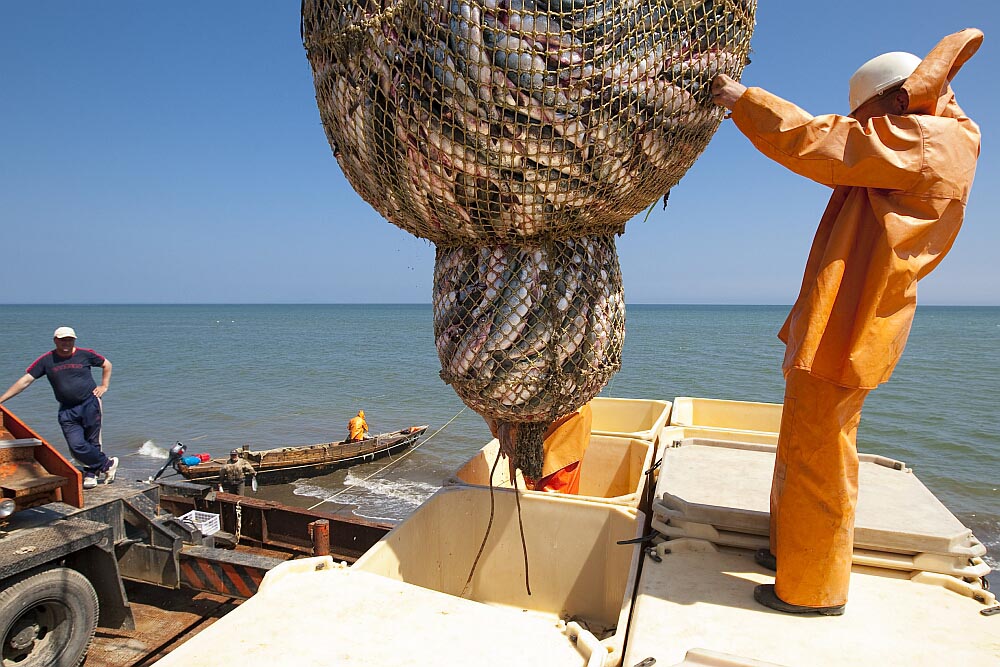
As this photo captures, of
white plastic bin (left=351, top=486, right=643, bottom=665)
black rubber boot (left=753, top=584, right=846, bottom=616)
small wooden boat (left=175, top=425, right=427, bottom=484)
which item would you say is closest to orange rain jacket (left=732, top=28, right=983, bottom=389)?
black rubber boot (left=753, top=584, right=846, bottom=616)

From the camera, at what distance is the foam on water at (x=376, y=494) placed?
33.0 feet

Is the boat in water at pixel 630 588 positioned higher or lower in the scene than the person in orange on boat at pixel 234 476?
higher

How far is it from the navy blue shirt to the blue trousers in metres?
0.07

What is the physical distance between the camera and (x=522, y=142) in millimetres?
2062

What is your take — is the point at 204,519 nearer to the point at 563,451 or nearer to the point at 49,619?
the point at 49,619

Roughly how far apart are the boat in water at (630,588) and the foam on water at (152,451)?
12.4 m

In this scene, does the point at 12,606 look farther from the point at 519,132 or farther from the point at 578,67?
the point at 578,67

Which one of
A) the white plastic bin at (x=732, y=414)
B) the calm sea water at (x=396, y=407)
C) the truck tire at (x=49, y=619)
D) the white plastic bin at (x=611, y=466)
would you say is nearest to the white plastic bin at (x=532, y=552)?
the white plastic bin at (x=611, y=466)

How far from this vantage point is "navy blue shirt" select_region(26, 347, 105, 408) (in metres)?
5.21

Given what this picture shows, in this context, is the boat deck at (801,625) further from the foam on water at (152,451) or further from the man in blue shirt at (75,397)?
the foam on water at (152,451)

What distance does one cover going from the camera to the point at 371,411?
60.3 ft

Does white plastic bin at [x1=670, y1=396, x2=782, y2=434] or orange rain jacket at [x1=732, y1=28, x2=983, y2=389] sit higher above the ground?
orange rain jacket at [x1=732, y1=28, x2=983, y2=389]

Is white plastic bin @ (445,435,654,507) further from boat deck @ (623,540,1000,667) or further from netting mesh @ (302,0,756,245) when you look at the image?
netting mesh @ (302,0,756,245)

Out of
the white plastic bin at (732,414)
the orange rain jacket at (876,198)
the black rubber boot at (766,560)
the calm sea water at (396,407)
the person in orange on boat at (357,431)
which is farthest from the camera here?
the person in orange on boat at (357,431)
